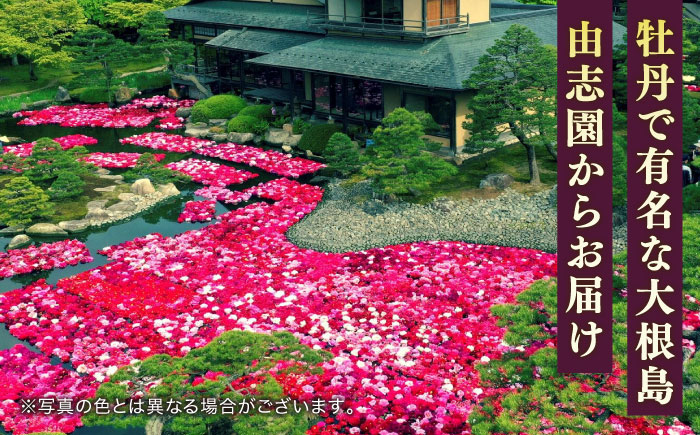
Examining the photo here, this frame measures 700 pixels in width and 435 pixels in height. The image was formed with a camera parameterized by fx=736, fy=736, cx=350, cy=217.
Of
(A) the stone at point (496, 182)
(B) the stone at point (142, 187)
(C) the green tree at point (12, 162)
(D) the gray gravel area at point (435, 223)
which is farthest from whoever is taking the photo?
(C) the green tree at point (12, 162)

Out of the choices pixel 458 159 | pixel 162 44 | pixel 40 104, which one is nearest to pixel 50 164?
pixel 162 44

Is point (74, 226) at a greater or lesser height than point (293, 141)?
lesser

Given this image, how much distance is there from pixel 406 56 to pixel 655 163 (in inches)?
939

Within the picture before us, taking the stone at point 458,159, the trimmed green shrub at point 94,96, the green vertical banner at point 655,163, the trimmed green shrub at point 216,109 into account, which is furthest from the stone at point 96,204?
the green vertical banner at point 655,163

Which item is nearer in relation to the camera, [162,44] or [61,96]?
[162,44]

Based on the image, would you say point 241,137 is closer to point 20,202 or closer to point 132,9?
point 20,202

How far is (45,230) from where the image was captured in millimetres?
26578

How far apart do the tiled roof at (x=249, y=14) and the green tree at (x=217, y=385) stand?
27.5m

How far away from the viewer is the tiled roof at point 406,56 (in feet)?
98.7

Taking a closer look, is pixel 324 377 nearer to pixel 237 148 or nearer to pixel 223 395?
pixel 223 395

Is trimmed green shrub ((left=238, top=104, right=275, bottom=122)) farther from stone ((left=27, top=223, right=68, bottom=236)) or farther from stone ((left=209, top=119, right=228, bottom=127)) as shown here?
stone ((left=27, top=223, right=68, bottom=236))

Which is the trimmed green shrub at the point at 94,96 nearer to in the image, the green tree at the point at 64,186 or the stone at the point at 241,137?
the stone at the point at 241,137

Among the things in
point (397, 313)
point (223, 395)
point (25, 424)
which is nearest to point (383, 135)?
point (397, 313)

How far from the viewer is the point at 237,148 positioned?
1422 inches
